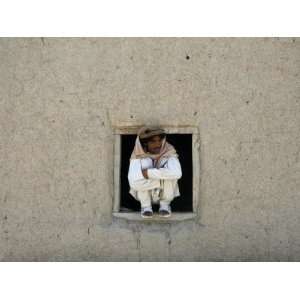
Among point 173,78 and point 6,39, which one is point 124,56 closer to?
point 173,78

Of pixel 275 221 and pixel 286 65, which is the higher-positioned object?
pixel 286 65

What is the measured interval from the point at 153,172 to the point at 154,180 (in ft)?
0.27

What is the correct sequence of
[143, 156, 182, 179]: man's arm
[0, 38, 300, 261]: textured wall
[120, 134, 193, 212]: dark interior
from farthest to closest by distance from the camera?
Result: [120, 134, 193, 212]: dark interior → [0, 38, 300, 261]: textured wall → [143, 156, 182, 179]: man's arm

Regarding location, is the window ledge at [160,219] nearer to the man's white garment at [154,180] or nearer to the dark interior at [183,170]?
the man's white garment at [154,180]

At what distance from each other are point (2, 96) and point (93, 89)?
2.72 ft

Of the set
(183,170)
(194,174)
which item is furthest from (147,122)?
(183,170)

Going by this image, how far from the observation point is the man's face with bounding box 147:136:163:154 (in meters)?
5.04

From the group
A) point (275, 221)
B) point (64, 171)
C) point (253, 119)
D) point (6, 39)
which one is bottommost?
point (275, 221)

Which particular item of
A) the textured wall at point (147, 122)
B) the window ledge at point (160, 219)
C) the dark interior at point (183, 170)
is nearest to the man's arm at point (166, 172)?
the textured wall at point (147, 122)

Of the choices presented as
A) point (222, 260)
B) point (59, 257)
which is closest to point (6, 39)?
point (59, 257)

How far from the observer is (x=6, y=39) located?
16.7 ft

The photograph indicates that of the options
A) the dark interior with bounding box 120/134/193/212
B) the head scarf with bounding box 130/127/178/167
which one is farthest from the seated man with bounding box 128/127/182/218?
the dark interior with bounding box 120/134/193/212

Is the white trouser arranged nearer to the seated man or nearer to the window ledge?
the seated man

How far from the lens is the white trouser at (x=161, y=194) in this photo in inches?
196
